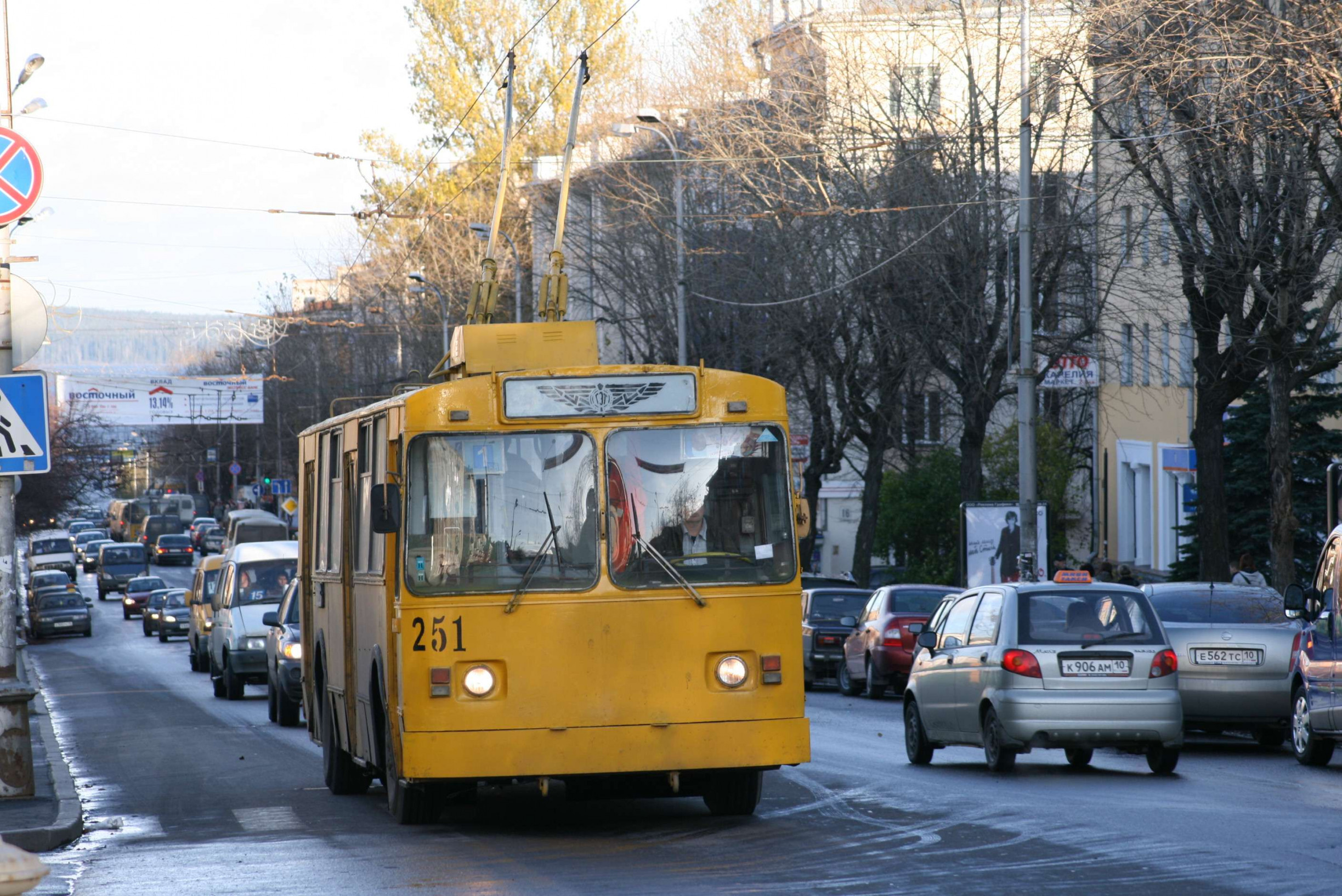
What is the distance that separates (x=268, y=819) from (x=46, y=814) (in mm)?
1391

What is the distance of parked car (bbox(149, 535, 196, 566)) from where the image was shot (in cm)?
9831

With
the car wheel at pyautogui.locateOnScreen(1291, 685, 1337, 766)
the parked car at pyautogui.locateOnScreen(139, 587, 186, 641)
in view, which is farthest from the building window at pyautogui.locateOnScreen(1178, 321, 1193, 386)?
the parked car at pyautogui.locateOnScreen(139, 587, 186, 641)

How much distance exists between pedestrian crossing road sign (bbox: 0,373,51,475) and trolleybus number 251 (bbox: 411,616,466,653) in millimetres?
3765

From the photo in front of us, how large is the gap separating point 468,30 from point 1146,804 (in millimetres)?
51188

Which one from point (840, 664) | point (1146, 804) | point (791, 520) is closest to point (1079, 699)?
point (1146, 804)

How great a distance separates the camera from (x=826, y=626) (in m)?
31.3

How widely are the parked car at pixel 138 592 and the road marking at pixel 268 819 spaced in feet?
189

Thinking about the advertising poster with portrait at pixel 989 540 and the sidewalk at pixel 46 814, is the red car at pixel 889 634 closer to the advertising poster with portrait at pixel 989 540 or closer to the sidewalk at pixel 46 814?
the advertising poster with portrait at pixel 989 540

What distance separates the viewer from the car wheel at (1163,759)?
573 inches

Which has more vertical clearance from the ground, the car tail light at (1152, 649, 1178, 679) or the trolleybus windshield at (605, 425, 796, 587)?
the trolleybus windshield at (605, 425, 796, 587)

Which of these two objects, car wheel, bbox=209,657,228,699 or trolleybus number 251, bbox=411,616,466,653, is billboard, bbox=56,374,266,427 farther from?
trolleybus number 251, bbox=411,616,466,653

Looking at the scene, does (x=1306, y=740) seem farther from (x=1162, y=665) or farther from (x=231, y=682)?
(x=231, y=682)

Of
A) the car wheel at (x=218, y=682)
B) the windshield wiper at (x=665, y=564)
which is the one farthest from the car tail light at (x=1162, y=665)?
the car wheel at (x=218, y=682)

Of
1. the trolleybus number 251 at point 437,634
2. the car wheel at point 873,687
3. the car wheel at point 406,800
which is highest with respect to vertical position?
the trolleybus number 251 at point 437,634
